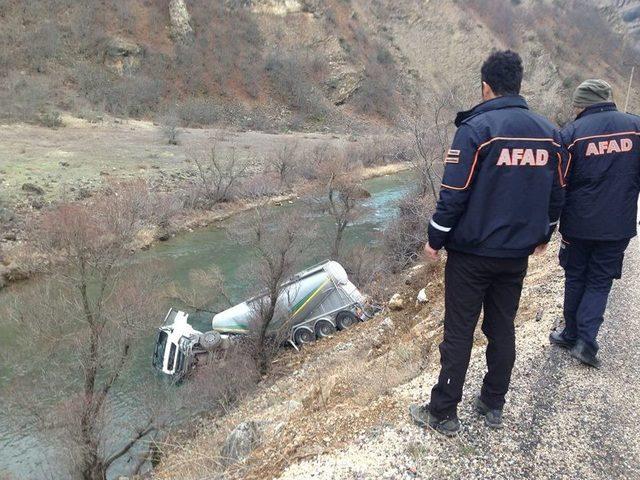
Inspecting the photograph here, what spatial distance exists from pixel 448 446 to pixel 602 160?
2524 mm

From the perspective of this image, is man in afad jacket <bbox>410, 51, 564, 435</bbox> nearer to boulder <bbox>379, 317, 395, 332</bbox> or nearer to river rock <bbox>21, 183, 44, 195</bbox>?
boulder <bbox>379, 317, 395, 332</bbox>

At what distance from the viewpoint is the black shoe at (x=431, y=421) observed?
3.50 meters

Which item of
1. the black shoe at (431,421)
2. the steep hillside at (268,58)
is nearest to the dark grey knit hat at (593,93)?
the black shoe at (431,421)

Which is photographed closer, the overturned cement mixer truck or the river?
the river

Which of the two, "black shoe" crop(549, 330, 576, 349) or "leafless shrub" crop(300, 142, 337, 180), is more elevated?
"black shoe" crop(549, 330, 576, 349)

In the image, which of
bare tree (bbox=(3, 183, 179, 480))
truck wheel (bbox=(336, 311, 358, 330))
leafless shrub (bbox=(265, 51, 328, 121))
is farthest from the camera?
leafless shrub (bbox=(265, 51, 328, 121))

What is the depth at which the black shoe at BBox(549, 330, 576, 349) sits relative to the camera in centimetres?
462

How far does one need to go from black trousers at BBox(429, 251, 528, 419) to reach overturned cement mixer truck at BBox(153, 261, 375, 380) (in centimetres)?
1032

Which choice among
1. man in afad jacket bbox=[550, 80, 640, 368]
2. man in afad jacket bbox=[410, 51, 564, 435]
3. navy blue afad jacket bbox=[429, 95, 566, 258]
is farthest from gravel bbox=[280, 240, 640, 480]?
navy blue afad jacket bbox=[429, 95, 566, 258]

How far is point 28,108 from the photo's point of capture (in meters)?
32.4

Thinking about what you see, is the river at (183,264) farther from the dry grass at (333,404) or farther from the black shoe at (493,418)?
the black shoe at (493,418)

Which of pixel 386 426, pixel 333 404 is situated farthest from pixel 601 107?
pixel 333 404

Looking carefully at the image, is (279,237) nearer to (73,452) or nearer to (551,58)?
(73,452)

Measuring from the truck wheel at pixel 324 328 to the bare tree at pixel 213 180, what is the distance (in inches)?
516
